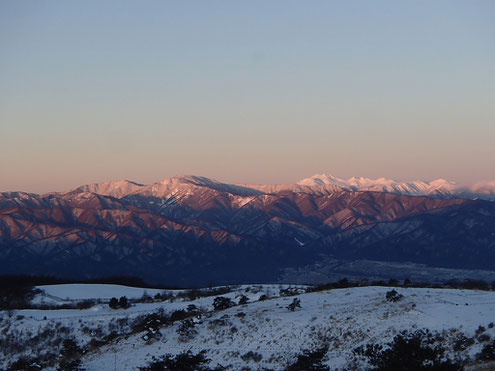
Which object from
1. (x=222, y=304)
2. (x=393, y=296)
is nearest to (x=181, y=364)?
(x=393, y=296)

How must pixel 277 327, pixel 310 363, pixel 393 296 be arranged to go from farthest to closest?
1. pixel 393 296
2. pixel 277 327
3. pixel 310 363

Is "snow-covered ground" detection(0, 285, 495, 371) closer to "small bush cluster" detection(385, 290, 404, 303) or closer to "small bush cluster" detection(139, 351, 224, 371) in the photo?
"small bush cluster" detection(385, 290, 404, 303)

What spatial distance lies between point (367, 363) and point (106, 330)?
101 ft

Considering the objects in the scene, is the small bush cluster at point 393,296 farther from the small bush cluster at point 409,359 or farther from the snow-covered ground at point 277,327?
Result: the small bush cluster at point 409,359

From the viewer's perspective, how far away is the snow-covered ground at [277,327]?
60.2 m

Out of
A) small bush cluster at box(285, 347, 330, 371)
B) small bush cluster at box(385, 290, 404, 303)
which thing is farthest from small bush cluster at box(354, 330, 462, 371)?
small bush cluster at box(385, 290, 404, 303)

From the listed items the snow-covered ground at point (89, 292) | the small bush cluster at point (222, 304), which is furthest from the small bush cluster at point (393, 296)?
the snow-covered ground at point (89, 292)

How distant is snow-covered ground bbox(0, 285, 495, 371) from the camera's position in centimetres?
6025

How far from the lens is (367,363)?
2170 inches

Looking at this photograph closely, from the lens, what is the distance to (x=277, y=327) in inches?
2621

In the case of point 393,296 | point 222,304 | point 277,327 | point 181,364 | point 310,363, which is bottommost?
point 181,364

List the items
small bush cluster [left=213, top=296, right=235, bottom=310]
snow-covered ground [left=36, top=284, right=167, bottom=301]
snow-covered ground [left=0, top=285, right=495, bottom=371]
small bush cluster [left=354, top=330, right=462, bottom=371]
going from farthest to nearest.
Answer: snow-covered ground [left=36, top=284, right=167, bottom=301]
small bush cluster [left=213, top=296, right=235, bottom=310]
snow-covered ground [left=0, top=285, right=495, bottom=371]
small bush cluster [left=354, top=330, right=462, bottom=371]

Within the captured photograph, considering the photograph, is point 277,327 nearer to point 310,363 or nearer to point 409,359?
point 310,363

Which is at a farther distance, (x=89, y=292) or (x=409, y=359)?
(x=89, y=292)
